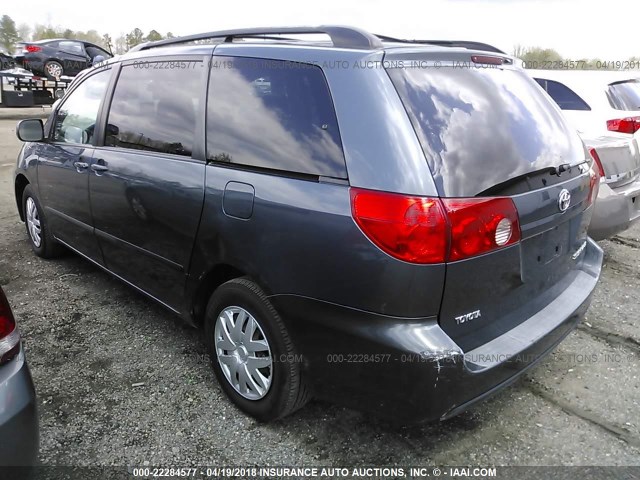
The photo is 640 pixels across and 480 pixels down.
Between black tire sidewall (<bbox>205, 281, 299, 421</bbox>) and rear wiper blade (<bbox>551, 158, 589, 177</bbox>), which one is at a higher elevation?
rear wiper blade (<bbox>551, 158, 589, 177</bbox>)

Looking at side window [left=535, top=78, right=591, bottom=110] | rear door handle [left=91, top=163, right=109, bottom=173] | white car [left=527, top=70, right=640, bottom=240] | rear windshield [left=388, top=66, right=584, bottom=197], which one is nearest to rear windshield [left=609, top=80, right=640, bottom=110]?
white car [left=527, top=70, right=640, bottom=240]

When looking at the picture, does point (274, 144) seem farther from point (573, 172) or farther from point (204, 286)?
point (573, 172)

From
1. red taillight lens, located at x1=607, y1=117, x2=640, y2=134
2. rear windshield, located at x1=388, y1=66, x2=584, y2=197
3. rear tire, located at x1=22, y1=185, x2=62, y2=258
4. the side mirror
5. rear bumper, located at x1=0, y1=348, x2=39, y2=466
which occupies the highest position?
rear windshield, located at x1=388, y1=66, x2=584, y2=197

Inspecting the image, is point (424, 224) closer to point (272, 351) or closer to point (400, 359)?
point (400, 359)

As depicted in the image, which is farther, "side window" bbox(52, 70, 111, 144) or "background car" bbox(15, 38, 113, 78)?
"background car" bbox(15, 38, 113, 78)

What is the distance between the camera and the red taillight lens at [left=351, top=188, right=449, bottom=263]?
6.08 feet

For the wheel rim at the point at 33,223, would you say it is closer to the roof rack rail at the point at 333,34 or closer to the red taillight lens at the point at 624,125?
the roof rack rail at the point at 333,34

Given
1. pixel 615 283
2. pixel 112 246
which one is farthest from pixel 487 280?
pixel 615 283

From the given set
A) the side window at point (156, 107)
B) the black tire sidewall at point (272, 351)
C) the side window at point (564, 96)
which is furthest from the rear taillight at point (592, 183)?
the side window at point (564, 96)

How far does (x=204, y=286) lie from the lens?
8.89 feet

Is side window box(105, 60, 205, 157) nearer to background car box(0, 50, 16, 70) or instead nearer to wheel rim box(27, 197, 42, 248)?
wheel rim box(27, 197, 42, 248)

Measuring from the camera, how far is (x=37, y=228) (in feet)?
15.2

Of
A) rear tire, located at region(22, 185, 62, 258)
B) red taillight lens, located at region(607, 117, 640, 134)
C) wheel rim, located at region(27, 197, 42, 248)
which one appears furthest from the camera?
red taillight lens, located at region(607, 117, 640, 134)

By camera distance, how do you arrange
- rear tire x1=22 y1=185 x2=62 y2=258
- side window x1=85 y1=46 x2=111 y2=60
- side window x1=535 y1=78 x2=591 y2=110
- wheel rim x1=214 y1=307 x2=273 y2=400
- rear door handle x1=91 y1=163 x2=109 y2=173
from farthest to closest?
side window x1=85 y1=46 x2=111 y2=60, side window x1=535 y1=78 x2=591 y2=110, rear tire x1=22 y1=185 x2=62 y2=258, rear door handle x1=91 y1=163 x2=109 y2=173, wheel rim x1=214 y1=307 x2=273 y2=400
